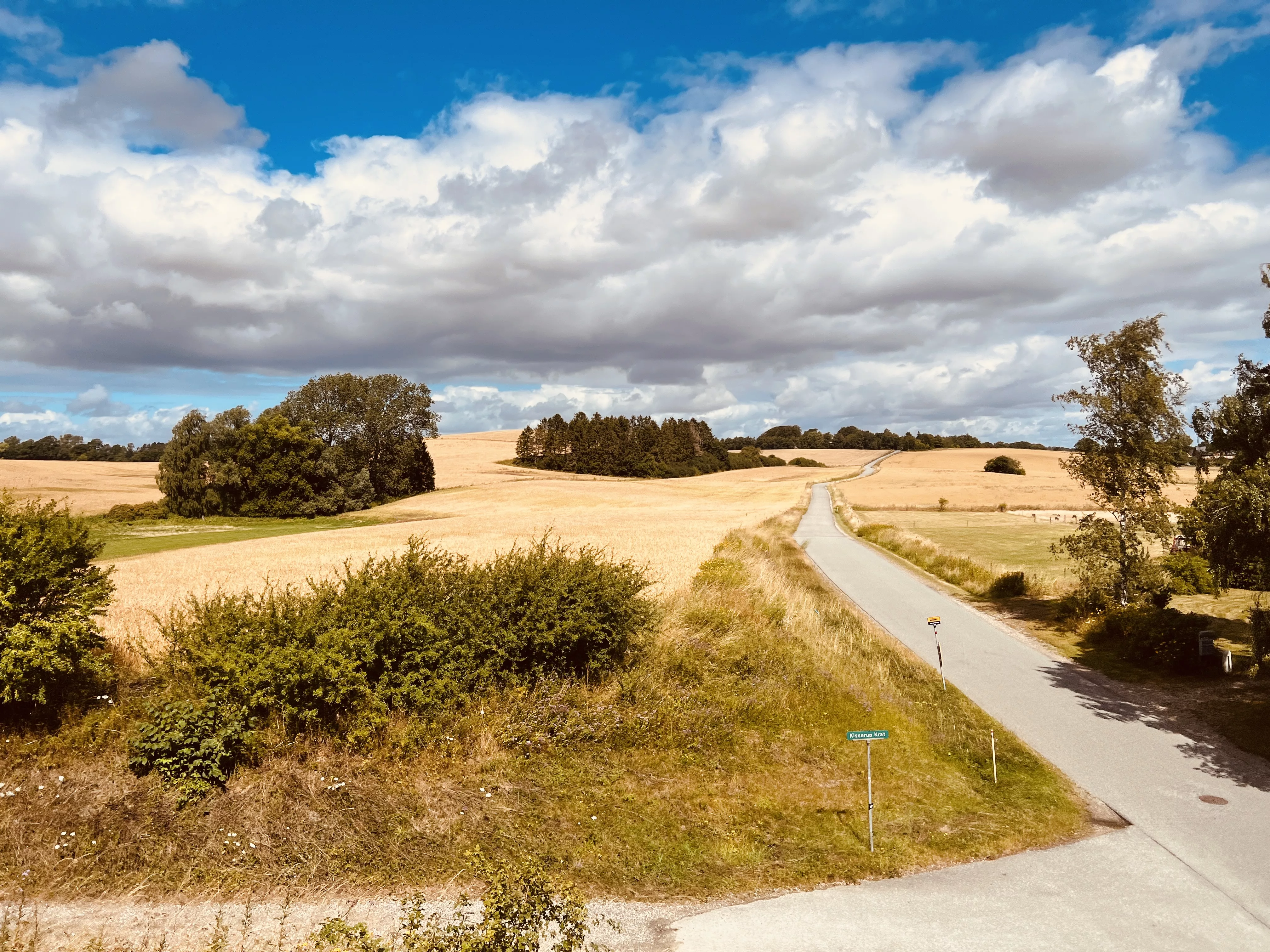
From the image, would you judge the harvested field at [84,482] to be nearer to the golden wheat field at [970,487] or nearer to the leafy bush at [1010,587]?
the leafy bush at [1010,587]

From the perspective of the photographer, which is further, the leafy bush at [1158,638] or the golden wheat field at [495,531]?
the golden wheat field at [495,531]

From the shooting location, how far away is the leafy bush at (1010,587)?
26.7 meters

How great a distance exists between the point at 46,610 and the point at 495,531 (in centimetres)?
3543

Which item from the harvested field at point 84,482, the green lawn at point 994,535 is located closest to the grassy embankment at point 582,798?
the green lawn at point 994,535

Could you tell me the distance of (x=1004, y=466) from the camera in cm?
12769

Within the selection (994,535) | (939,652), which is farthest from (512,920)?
(994,535)

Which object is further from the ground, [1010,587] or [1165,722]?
[1010,587]

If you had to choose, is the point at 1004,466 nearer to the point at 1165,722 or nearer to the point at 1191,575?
the point at 1191,575

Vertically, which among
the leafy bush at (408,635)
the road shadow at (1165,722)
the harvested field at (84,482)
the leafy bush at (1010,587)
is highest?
the harvested field at (84,482)

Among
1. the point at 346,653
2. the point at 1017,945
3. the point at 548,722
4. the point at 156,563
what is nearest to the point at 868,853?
the point at 1017,945

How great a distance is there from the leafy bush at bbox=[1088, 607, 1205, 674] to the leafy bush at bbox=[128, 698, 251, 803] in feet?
61.9

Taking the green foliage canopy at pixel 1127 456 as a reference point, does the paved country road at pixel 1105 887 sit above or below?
below

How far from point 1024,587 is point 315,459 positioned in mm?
63207

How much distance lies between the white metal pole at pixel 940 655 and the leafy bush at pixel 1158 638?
3996 mm
